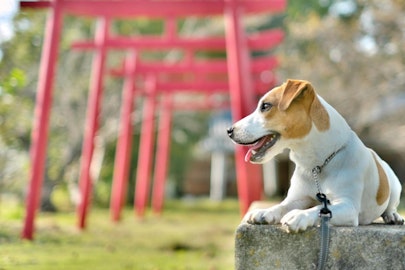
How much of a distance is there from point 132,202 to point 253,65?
7.23 metres

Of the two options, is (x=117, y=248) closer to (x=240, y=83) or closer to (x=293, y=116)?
(x=240, y=83)

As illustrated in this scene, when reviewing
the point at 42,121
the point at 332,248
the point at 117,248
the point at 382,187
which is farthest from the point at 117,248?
the point at 332,248

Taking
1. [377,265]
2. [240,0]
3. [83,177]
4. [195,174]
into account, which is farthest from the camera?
[195,174]

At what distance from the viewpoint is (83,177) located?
783cm

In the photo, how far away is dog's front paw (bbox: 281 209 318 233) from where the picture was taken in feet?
8.07

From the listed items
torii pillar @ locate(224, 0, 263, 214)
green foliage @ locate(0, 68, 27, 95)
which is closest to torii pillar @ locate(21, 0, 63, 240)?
green foliage @ locate(0, 68, 27, 95)

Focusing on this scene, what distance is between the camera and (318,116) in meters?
2.64

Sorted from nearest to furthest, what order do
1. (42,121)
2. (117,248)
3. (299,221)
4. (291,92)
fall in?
1. (299,221)
2. (291,92)
3. (117,248)
4. (42,121)

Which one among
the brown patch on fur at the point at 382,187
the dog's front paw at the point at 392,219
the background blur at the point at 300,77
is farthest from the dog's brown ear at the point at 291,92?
the background blur at the point at 300,77

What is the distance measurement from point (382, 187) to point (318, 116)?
0.48 m

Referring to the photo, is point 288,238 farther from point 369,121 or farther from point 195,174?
point 195,174

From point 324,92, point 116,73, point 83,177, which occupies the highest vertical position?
point 324,92

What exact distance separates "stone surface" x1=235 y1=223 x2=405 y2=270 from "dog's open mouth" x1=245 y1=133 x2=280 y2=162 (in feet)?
0.99

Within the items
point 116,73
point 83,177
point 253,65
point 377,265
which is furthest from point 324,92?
point 377,265
